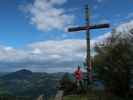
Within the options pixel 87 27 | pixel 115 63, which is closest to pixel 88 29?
pixel 87 27

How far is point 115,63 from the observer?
135 ft

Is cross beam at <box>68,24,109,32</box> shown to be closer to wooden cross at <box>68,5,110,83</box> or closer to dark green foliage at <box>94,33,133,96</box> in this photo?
wooden cross at <box>68,5,110,83</box>

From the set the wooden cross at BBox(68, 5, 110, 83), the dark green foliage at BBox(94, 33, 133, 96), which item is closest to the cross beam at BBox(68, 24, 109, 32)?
the wooden cross at BBox(68, 5, 110, 83)

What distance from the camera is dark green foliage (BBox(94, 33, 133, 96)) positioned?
3969cm

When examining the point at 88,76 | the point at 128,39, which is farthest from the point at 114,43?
the point at 88,76

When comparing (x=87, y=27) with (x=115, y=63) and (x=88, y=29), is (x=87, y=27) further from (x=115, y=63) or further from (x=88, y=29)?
(x=115, y=63)

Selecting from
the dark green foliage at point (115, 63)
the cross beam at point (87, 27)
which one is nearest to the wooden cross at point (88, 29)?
the cross beam at point (87, 27)

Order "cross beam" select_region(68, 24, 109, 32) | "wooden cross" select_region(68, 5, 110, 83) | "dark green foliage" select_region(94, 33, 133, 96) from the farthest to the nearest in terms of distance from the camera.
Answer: "dark green foliage" select_region(94, 33, 133, 96) < "wooden cross" select_region(68, 5, 110, 83) < "cross beam" select_region(68, 24, 109, 32)

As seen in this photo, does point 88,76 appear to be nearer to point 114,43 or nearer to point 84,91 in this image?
point 84,91

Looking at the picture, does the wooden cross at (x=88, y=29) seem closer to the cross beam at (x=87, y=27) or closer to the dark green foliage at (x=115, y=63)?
the cross beam at (x=87, y=27)

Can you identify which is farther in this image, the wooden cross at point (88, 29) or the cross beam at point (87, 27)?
the wooden cross at point (88, 29)

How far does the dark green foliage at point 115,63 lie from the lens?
3969 cm

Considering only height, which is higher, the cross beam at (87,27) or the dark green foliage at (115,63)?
the cross beam at (87,27)

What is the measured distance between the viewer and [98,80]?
44.5 metres
